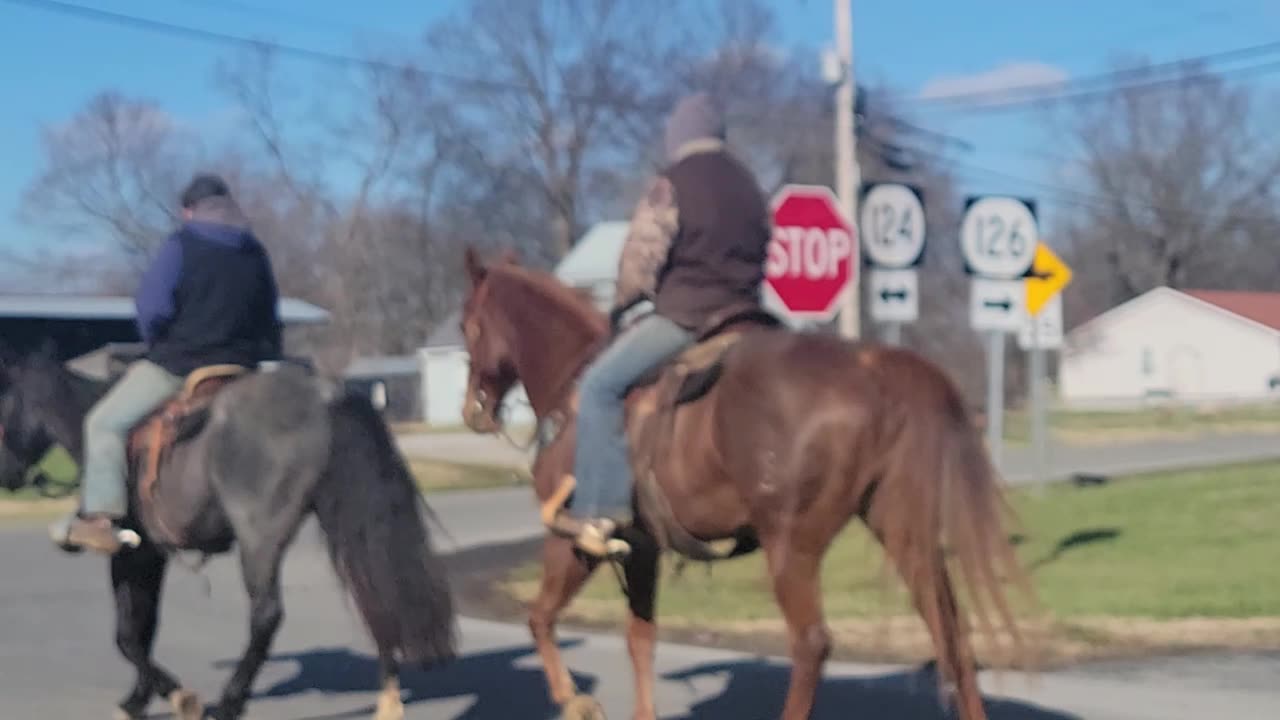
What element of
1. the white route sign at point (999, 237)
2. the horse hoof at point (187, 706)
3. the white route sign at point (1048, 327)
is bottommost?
the horse hoof at point (187, 706)

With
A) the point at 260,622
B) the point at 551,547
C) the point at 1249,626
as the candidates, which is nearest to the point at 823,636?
the point at 551,547

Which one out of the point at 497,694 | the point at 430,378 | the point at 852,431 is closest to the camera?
the point at 852,431

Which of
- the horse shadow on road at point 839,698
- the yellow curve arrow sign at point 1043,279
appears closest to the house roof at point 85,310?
the yellow curve arrow sign at point 1043,279

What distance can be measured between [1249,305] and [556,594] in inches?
3041

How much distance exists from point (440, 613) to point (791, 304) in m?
5.97

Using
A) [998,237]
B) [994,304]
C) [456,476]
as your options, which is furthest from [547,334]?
[456,476]

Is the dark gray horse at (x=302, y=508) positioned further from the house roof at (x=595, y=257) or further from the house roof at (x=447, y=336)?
the house roof at (x=447, y=336)

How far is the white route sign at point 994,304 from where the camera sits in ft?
51.2

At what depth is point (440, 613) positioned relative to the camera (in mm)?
7566

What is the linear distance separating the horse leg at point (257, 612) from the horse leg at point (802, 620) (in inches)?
94.8

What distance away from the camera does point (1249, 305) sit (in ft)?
258

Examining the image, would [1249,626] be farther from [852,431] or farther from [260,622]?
[260,622]

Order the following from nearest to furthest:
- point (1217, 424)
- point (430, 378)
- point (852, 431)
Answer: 1. point (852, 431)
2. point (1217, 424)
3. point (430, 378)

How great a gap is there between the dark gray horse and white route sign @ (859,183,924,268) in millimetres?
6376
